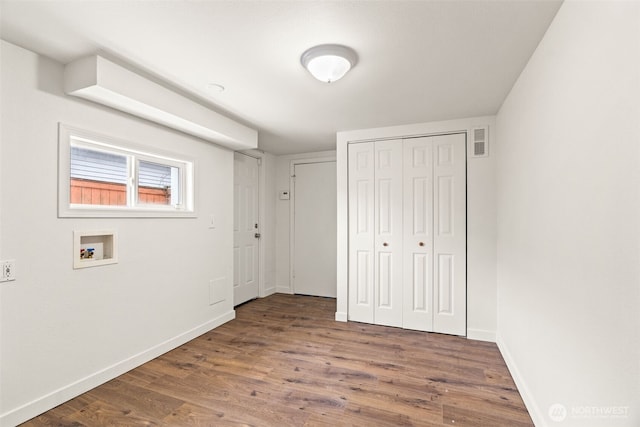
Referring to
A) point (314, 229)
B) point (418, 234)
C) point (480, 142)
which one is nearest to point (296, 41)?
point (480, 142)

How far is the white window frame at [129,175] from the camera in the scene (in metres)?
2.08

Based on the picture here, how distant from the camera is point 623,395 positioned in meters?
1.02

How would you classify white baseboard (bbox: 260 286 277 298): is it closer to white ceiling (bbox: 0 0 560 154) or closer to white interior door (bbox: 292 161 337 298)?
white interior door (bbox: 292 161 337 298)

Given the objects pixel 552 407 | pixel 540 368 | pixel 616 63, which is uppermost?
pixel 616 63

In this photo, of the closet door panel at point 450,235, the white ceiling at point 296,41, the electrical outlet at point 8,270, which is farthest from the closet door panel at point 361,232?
the electrical outlet at point 8,270

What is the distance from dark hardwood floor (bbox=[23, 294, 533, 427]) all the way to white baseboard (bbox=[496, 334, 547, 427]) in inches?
1.9

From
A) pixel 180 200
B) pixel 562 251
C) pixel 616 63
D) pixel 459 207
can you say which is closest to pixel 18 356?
pixel 180 200

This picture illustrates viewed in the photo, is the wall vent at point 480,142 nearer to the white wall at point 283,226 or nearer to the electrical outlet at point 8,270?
the white wall at point 283,226

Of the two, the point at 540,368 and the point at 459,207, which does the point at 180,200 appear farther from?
the point at 540,368

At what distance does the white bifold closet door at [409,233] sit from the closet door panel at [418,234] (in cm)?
1

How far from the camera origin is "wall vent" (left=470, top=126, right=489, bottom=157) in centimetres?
313

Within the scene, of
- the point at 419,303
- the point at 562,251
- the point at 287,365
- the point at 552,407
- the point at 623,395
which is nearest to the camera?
the point at 623,395

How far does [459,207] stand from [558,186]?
5.75ft

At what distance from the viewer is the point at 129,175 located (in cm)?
264
